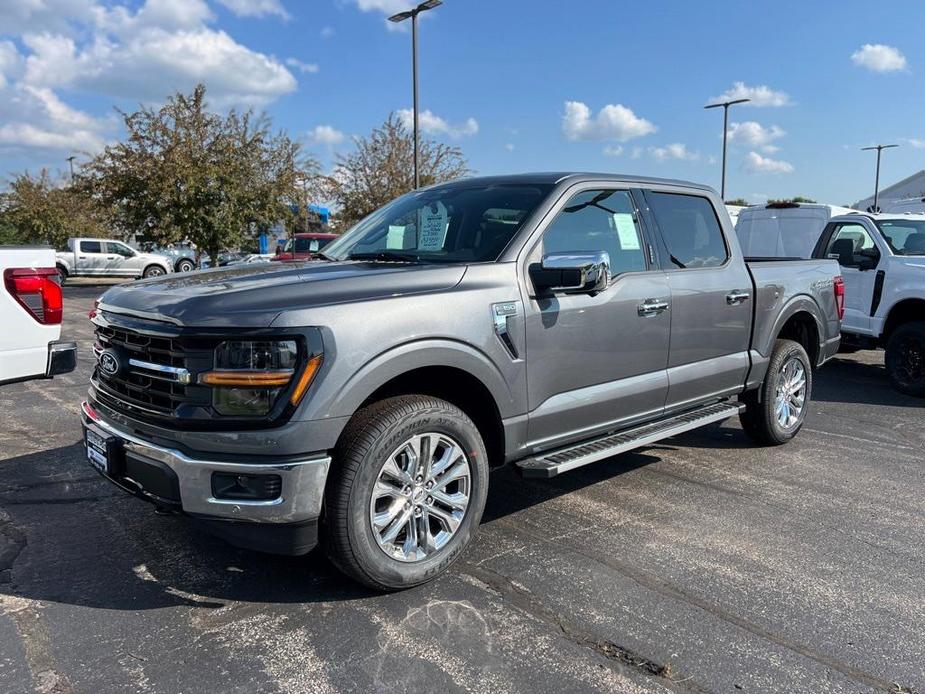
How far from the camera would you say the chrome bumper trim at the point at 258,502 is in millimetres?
2875

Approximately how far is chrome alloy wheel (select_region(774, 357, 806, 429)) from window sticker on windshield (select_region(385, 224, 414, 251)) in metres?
3.19

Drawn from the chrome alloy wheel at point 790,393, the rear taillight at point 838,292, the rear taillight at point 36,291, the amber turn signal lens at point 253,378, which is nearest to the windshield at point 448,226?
the amber turn signal lens at point 253,378

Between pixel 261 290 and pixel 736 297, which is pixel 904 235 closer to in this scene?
pixel 736 297

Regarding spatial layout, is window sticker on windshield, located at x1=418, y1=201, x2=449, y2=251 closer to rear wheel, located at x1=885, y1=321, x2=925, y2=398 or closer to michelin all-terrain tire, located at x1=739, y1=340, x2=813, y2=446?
michelin all-terrain tire, located at x1=739, y1=340, x2=813, y2=446

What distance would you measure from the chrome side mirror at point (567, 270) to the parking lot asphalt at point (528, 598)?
4.45 feet

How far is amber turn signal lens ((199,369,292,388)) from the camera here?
2861 mm

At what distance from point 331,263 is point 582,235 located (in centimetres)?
141

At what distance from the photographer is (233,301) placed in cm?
298

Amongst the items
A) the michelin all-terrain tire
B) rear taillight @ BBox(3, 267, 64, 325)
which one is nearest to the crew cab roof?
the michelin all-terrain tire

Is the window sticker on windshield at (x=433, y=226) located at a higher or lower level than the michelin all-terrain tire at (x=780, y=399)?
higher

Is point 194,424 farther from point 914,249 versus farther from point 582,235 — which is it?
point 914,249

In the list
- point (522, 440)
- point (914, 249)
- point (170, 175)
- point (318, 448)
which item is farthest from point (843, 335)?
point (170, 175)

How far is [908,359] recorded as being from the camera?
8.05m

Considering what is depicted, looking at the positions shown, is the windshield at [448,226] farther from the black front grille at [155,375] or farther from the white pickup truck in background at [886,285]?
the white pickup truck in background at [886,285]
